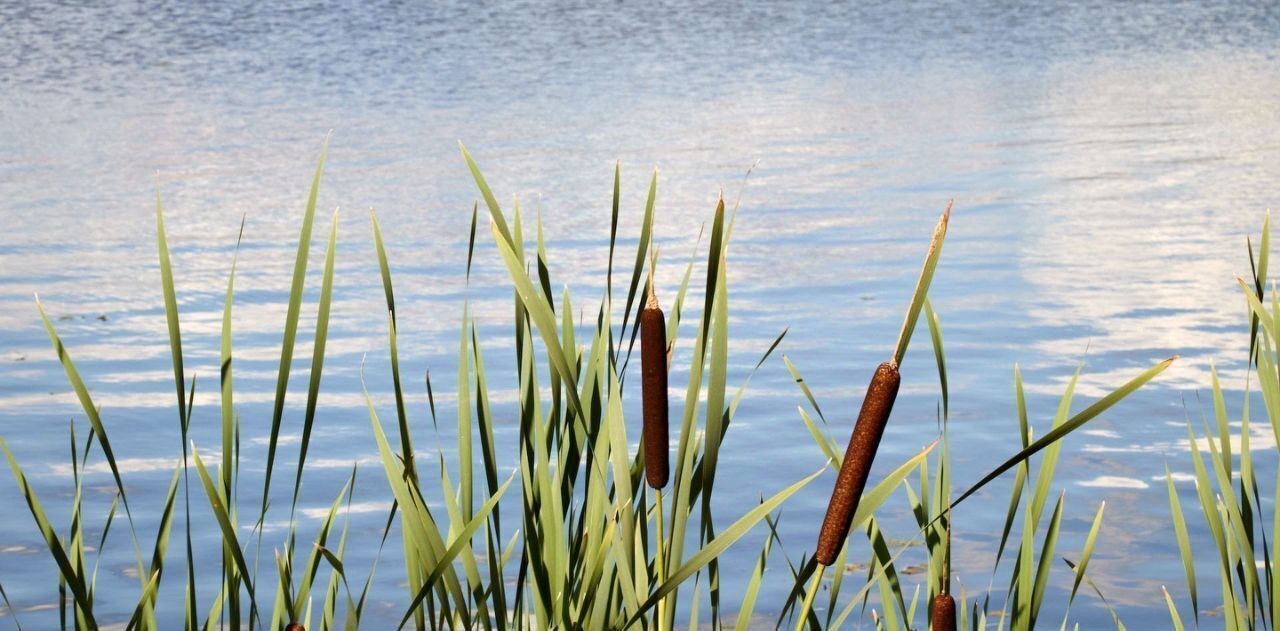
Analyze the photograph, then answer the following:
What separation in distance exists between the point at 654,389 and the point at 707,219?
7874 mm

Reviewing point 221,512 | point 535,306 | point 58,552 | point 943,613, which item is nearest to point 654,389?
point 535,306

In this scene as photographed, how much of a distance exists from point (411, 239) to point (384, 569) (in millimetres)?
5071

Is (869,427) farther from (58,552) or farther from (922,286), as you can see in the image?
(58,552)

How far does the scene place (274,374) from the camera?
6.21m

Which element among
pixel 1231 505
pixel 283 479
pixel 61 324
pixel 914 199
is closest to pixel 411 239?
pixel 61 324

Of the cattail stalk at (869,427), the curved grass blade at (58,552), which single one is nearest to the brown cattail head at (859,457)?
the cattail stalk at (869,427)

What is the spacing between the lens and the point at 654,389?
4.37 ft

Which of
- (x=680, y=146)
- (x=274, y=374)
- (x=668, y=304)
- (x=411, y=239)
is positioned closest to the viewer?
(x=274, y=374)

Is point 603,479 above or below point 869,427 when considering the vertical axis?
below

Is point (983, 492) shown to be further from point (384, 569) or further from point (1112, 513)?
point (384, 569)

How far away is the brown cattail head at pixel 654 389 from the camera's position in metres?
1.31

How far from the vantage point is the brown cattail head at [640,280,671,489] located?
131cm

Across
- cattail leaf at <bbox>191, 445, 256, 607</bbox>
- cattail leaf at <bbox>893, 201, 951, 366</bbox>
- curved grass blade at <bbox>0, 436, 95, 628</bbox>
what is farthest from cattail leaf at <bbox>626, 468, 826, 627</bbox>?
curved grass blade at <bbox>0, 436, 95, 628</bbox>

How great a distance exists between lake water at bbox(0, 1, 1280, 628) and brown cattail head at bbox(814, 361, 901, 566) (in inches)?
107
